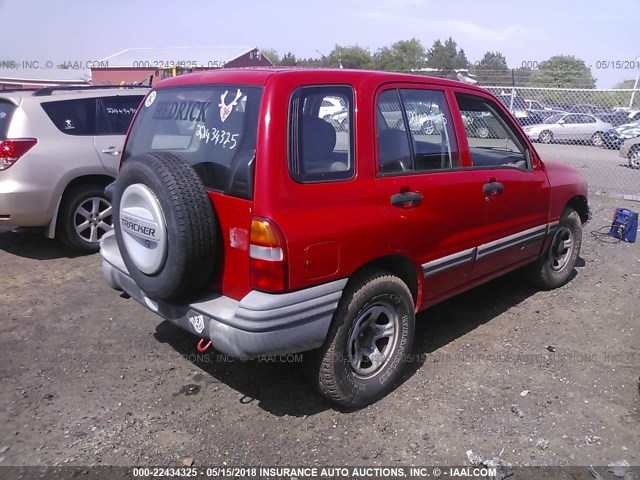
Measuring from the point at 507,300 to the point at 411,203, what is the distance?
221 cm

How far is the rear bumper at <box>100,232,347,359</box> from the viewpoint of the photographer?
2.61 meters

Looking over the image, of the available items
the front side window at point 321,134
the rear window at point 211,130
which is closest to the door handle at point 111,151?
the rear window at point 211,130

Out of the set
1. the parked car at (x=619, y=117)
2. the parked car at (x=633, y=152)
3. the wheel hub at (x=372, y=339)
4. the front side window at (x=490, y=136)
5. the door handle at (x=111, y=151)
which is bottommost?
the wheel hub at (x=372, y=339)

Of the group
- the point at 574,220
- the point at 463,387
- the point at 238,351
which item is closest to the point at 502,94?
the point at 574,220

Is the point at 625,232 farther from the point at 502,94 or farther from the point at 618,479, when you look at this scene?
the point at 502,94

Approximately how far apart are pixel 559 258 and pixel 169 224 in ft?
13.1

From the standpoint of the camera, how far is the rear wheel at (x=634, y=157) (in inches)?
540

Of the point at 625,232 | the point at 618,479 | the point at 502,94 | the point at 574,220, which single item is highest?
the point at 502,94

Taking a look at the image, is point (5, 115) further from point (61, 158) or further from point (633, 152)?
point (633, 152)

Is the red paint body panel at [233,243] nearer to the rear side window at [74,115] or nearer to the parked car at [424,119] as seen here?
the parked car at [424,119]

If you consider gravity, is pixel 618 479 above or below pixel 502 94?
below

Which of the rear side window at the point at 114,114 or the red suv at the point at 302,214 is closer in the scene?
the red suv at the point at 302,214

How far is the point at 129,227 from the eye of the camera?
2.99 m

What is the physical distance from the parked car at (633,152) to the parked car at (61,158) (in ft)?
42.2
